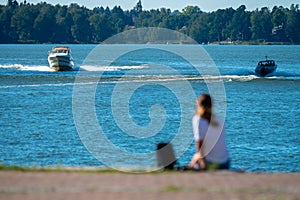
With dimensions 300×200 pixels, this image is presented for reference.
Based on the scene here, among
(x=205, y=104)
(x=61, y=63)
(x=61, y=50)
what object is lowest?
(x=61, y=63)

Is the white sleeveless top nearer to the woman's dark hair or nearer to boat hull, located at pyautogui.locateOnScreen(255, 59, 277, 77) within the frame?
the woman's dark hair

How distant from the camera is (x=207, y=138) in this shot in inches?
492

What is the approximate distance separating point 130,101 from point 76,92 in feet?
22.1

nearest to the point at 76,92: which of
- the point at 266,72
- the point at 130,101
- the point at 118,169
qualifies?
the point at 130,101

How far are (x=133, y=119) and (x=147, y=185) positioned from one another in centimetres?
2933

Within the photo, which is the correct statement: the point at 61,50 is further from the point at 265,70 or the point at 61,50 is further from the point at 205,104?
the point at 205,104

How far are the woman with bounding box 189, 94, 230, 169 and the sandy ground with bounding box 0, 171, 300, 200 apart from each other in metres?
0.38

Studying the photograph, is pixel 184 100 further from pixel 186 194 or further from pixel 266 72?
pixel 186 194

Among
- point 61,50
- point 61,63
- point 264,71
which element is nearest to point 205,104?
point 264,71

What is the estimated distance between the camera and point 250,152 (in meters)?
29.1

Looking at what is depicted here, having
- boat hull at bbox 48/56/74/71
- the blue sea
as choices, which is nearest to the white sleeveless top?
the blue sea

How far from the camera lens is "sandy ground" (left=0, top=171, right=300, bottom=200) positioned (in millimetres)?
10773

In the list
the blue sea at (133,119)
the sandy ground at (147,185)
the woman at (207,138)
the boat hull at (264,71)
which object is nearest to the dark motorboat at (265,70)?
the boat hull at (264,71)

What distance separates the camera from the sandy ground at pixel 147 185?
10.8 metres
